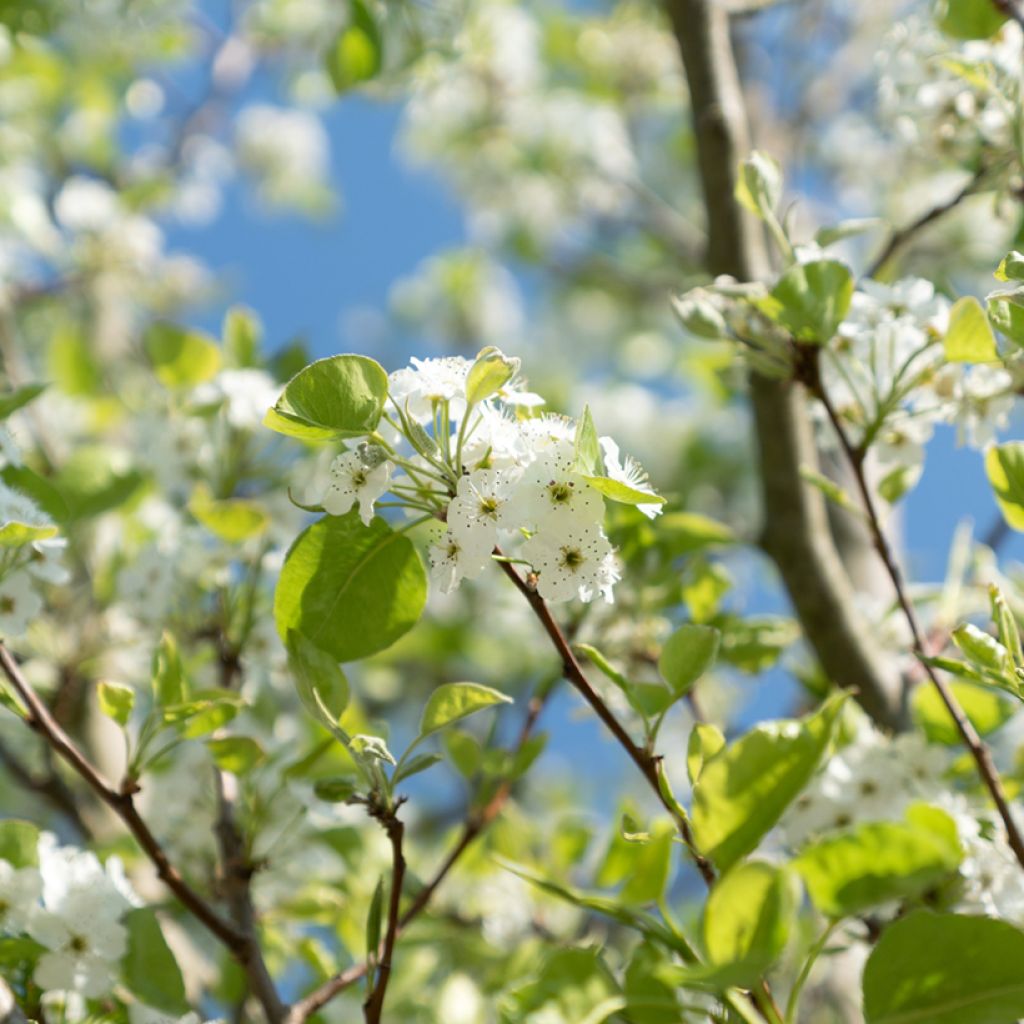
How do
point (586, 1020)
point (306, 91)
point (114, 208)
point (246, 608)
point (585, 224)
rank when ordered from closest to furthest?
1. point (586, 1020)
2. point (246, 608)
3. point (114, 208)
4. point (306, 91)
5. point (585, 224)

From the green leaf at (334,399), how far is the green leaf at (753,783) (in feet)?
1.11

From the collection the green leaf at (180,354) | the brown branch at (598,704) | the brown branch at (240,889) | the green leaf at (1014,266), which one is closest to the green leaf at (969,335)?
the green leaf at (1014,266)

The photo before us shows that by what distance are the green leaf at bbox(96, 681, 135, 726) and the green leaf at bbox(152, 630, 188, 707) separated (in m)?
0.04

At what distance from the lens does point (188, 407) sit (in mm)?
1604

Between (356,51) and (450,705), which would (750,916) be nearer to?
(450,705)

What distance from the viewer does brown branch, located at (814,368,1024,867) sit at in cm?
96

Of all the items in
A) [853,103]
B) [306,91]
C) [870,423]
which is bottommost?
[870,423]

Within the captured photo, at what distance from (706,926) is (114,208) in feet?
9.90

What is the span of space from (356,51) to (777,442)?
2.90 ft

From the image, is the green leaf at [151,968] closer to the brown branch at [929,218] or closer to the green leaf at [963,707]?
the green leaf at [963,707]

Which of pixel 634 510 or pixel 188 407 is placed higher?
pixel 188 407

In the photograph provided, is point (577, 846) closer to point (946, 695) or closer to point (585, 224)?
point (946, 695)

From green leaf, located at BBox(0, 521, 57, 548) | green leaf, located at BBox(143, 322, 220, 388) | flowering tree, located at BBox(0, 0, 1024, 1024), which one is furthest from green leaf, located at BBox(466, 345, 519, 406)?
green leaf, located at BBox(143, 322, 220, 388)

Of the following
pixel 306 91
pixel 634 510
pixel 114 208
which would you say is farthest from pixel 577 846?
pixel 306 91
